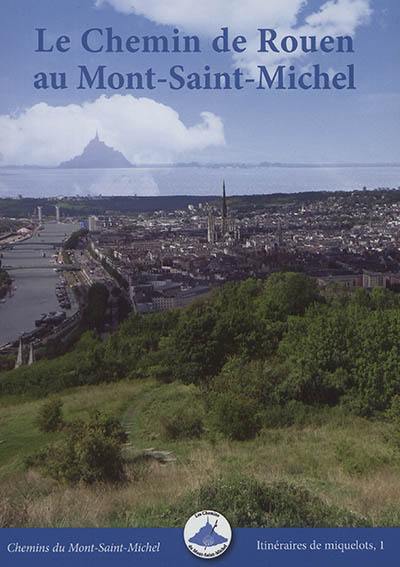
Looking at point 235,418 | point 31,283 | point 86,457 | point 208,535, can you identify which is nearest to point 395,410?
point 235,418

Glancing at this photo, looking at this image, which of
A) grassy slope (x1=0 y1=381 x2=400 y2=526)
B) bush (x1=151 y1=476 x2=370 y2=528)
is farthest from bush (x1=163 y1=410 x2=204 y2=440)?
bush (x1=151 y1=476 x2=370 y2=528)

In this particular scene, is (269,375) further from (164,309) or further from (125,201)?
(125,201)

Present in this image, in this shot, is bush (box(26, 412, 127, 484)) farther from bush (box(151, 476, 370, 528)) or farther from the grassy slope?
bush (box(151, 476, 370, 528))

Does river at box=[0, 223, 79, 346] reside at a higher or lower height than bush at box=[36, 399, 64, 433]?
higher

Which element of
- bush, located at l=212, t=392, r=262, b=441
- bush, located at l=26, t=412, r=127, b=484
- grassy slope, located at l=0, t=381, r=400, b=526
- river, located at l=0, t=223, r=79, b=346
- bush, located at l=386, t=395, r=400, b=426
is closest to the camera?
grassy slope, located at l=0, t=381, r=400, b=526

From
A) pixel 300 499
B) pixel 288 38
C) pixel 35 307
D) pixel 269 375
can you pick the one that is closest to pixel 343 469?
pixel 300 499

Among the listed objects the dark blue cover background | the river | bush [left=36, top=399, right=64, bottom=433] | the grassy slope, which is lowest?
the dark blue cover background
